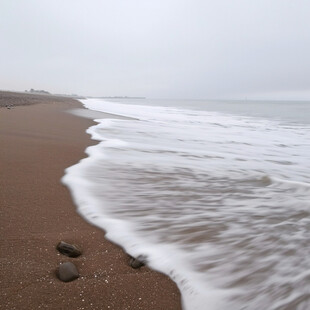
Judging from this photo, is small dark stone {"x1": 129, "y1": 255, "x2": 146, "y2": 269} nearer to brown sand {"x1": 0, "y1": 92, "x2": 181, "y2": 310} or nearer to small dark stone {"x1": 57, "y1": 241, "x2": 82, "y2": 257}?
brown sand {"x1": 0, "y1": 92, "x2": 181, "y2": 310}

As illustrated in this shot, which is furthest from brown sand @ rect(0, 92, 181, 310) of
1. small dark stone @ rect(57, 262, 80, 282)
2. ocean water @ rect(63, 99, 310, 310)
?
ocean water @ rect(63, 99, 310, 310)

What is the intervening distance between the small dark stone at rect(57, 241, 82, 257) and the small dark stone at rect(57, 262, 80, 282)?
0.64 feet

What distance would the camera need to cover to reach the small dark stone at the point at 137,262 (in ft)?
6.00

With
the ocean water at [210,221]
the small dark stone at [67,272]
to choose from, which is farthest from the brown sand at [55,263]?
the ocean water at [210,221]

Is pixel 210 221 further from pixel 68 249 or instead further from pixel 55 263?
pixel 55 263

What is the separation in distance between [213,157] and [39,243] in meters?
4.07

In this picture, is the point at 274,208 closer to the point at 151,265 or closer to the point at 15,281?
the point at 151,265

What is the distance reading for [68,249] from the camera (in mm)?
1877

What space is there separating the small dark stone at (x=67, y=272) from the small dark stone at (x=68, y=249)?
7.7 inches

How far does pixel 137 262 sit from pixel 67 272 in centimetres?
49

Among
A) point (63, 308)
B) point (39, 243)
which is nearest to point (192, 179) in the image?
point (39, 243)

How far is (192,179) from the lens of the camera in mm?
3752

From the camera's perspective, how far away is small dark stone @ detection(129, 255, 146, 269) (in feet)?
6.00

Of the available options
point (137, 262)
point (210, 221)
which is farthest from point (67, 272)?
point (210, 221)
